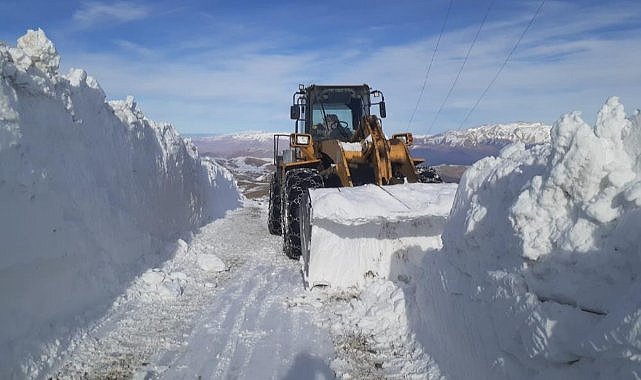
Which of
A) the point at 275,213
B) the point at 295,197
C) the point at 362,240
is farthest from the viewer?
the point at 275,213

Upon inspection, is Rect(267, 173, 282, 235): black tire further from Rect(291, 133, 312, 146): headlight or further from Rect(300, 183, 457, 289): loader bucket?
Rect(300, 183, 457, 289): loader bucket

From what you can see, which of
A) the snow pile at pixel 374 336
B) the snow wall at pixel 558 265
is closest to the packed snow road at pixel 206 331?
the snow pile at pixel 374 336

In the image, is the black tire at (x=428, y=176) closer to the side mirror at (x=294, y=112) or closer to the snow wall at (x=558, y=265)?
the side mirror at (x=294, y=112)

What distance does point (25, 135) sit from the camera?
4.83 m

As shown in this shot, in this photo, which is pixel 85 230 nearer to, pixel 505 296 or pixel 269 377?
pixel 269 377

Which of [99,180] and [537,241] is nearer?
[537,241]

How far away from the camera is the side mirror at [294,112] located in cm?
980

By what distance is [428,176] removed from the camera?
820 centimetres

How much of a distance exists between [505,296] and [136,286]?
475 cm

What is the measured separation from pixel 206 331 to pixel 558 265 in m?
3.55

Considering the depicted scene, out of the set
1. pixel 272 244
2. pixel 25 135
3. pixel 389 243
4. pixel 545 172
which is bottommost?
pixel 272 244

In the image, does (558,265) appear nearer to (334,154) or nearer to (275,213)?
(334,154)

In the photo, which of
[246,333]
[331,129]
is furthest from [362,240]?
[331,129]

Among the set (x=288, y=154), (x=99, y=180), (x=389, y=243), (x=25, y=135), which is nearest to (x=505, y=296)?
(x=389, y=243)
